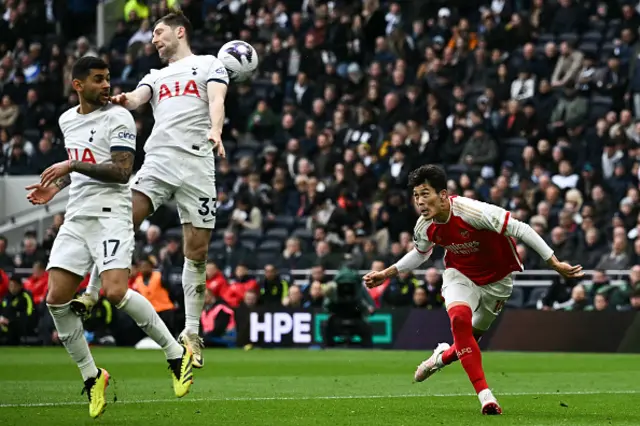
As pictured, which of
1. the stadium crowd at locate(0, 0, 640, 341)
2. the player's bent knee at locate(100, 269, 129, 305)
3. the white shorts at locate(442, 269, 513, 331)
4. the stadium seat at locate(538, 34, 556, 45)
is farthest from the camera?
the stadium seat at locate(538, 34, 556, 45)

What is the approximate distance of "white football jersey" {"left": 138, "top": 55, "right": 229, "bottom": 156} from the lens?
1120cm

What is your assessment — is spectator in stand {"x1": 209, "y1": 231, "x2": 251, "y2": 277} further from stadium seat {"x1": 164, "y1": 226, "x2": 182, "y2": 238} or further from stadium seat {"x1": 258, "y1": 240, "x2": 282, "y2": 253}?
stadium seat {"x1": 164, "y1": 226, "x2": 182, "y2": 238}

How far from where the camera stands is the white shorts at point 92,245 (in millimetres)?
9461

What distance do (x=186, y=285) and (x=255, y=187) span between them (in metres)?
14.4

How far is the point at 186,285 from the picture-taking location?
11.3 metres

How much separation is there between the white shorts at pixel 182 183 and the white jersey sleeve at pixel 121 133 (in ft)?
5.09

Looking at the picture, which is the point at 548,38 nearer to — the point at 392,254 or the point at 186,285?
the point at 392,254

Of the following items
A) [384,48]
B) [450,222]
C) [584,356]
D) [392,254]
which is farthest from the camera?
[384,48]

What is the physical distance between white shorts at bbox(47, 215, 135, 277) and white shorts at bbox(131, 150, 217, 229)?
1.55m

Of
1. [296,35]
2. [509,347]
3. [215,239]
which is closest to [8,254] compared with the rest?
[215,239]

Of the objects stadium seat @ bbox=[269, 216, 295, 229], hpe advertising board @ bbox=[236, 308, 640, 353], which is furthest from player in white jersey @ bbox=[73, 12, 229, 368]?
stadium seat @ bbox=[269, 216, 295, 229]

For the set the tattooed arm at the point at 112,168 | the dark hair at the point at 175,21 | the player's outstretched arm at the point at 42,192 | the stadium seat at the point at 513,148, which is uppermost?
the dark hair at the point at 175,21

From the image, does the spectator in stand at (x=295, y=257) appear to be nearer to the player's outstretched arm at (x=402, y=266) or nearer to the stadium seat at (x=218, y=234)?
the stadium seat at (x=218, y=234)

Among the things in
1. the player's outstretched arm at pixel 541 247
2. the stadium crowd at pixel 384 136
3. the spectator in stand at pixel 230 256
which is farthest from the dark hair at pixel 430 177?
the spectator in stand at pixel 230 256
